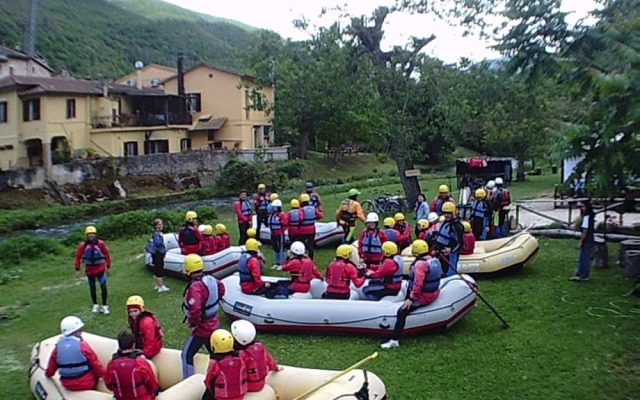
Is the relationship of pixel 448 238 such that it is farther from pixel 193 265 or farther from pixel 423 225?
pixel 193 265

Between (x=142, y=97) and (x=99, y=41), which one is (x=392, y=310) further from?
(x=99, y=41)

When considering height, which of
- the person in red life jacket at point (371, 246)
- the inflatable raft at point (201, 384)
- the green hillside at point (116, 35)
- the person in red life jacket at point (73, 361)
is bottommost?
the inflatable raft at point (201, 384)

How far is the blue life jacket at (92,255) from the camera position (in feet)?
38.0

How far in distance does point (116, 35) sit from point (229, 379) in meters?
94.2

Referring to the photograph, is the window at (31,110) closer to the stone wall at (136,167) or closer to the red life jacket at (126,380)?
the stone wall at (136,167)

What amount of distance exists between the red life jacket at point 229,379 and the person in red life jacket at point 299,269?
14.0ft

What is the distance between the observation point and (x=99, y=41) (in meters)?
86.4

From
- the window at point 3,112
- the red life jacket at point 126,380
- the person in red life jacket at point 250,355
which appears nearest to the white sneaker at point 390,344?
the person in red life jacket at point 250,355

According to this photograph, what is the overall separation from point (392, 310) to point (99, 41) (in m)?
85.8

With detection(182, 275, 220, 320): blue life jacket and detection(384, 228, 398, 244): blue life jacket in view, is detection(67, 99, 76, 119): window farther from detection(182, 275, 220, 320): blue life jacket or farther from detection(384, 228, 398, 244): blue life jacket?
detection(182, 275, 220, 320): blue life jacket

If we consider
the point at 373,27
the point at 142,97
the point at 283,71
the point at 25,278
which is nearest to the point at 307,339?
the point at 25,278

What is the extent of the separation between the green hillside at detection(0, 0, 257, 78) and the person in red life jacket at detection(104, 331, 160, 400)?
52891mm

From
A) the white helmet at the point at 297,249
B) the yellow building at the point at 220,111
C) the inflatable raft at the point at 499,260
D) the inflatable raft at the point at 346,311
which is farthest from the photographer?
the yellow building at the point at 220,111

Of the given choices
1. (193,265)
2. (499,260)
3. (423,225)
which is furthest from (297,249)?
(499,260)
